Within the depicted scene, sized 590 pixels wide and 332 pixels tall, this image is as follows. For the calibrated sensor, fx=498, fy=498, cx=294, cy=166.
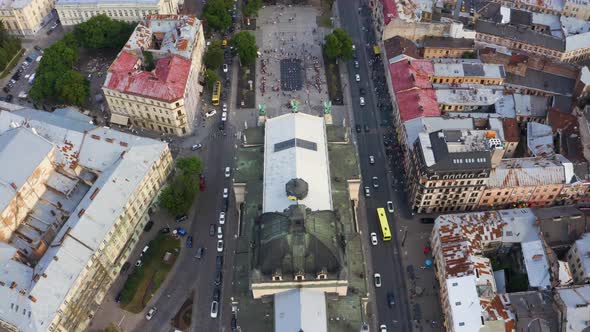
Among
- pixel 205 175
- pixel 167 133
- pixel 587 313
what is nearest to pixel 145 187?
pixel 205 175

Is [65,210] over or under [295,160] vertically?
under

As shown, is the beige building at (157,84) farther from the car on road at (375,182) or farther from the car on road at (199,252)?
the car on road at (375,182)

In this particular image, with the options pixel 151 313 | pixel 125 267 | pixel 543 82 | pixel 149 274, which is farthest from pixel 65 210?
pixel 543 82

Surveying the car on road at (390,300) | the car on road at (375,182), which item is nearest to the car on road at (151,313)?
the car on road at (390,300)

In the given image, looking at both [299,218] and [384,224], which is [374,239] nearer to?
[384,224]

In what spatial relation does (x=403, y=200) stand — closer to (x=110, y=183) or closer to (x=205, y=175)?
(x=205, y=175)
